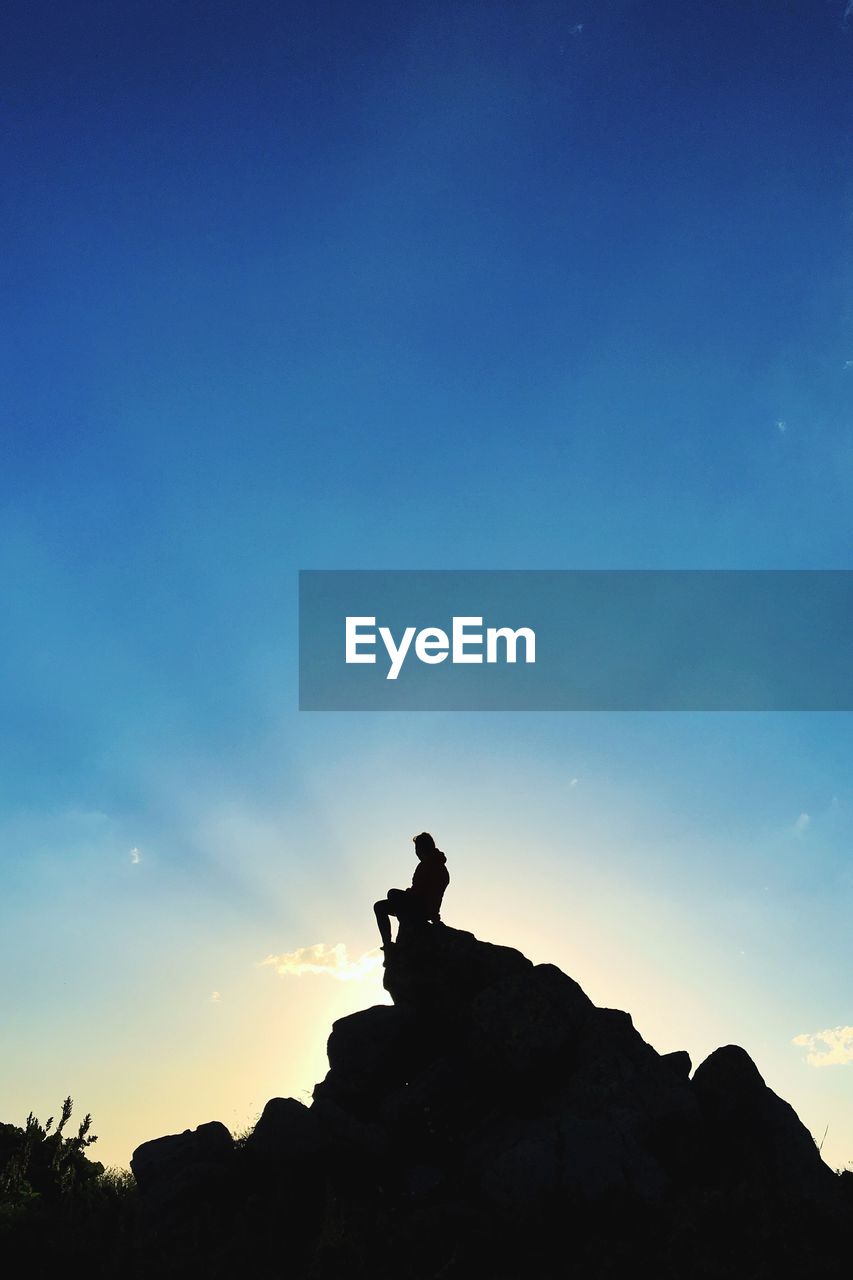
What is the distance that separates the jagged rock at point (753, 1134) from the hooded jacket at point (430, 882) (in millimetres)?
7399

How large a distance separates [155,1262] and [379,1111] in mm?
6418

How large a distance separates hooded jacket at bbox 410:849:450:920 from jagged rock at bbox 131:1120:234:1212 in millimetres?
7083

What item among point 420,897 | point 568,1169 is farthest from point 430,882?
point 568,1169

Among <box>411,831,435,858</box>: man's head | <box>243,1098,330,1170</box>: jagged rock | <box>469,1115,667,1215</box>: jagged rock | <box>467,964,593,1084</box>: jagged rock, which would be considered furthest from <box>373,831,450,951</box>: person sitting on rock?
<box>469,1115,667,1215</box>: jagged rock

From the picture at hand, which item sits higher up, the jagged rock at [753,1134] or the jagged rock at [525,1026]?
the jagged rock at [525,1026]

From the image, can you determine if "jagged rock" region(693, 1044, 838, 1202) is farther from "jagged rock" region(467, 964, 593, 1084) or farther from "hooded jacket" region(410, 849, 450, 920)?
"hooded jacket" region(410, 849, 450, 920)

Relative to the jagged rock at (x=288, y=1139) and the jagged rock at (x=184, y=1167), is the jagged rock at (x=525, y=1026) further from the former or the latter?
the jagged rock at (x=184, y=1167)

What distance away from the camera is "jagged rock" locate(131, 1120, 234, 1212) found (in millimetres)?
17859

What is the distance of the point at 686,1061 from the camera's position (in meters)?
23.0

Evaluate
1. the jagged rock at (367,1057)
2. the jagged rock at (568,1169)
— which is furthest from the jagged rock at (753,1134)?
the jagged rock at (367,1057)

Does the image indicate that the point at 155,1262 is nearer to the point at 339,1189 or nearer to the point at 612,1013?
the point at 339,1189

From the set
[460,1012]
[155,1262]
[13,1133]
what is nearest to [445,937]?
[460,1012]

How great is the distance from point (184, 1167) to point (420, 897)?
8.38m

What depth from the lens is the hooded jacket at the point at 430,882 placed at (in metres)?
24.5
